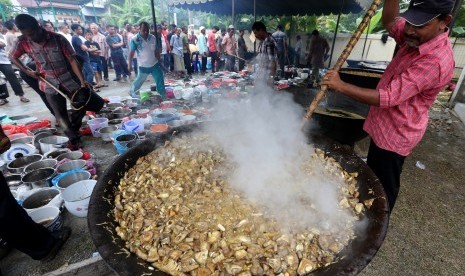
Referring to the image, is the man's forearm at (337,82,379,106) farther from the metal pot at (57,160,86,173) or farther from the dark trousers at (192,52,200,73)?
the dark trousers at (192,52,200,73)

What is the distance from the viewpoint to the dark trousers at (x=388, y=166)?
2.53 meters

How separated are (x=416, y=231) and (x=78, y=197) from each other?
4.70 metres

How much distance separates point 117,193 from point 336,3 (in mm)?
12716

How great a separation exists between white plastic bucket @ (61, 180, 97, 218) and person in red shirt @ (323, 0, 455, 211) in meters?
3.24

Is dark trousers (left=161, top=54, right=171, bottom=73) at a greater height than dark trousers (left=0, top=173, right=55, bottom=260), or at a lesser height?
greater

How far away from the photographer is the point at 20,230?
8.26 feet

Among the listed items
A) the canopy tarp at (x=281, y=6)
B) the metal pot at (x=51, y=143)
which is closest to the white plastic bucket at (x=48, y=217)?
the metal pot at (x=51, y=143)

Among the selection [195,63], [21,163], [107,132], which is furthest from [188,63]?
[21,163]

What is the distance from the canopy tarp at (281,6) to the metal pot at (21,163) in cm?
785

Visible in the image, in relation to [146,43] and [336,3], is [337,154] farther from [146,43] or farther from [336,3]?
[336,3]

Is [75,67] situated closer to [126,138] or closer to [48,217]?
[126,138]

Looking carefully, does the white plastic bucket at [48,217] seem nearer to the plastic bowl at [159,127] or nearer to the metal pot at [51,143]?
the metal pot at [51,143]

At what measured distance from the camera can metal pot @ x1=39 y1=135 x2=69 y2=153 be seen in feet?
15.5

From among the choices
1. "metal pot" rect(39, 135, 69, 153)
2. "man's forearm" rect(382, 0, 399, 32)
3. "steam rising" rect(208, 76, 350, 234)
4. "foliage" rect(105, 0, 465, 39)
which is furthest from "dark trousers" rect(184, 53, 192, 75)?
"man's forearm" rect(382, 0, 399, 32)
